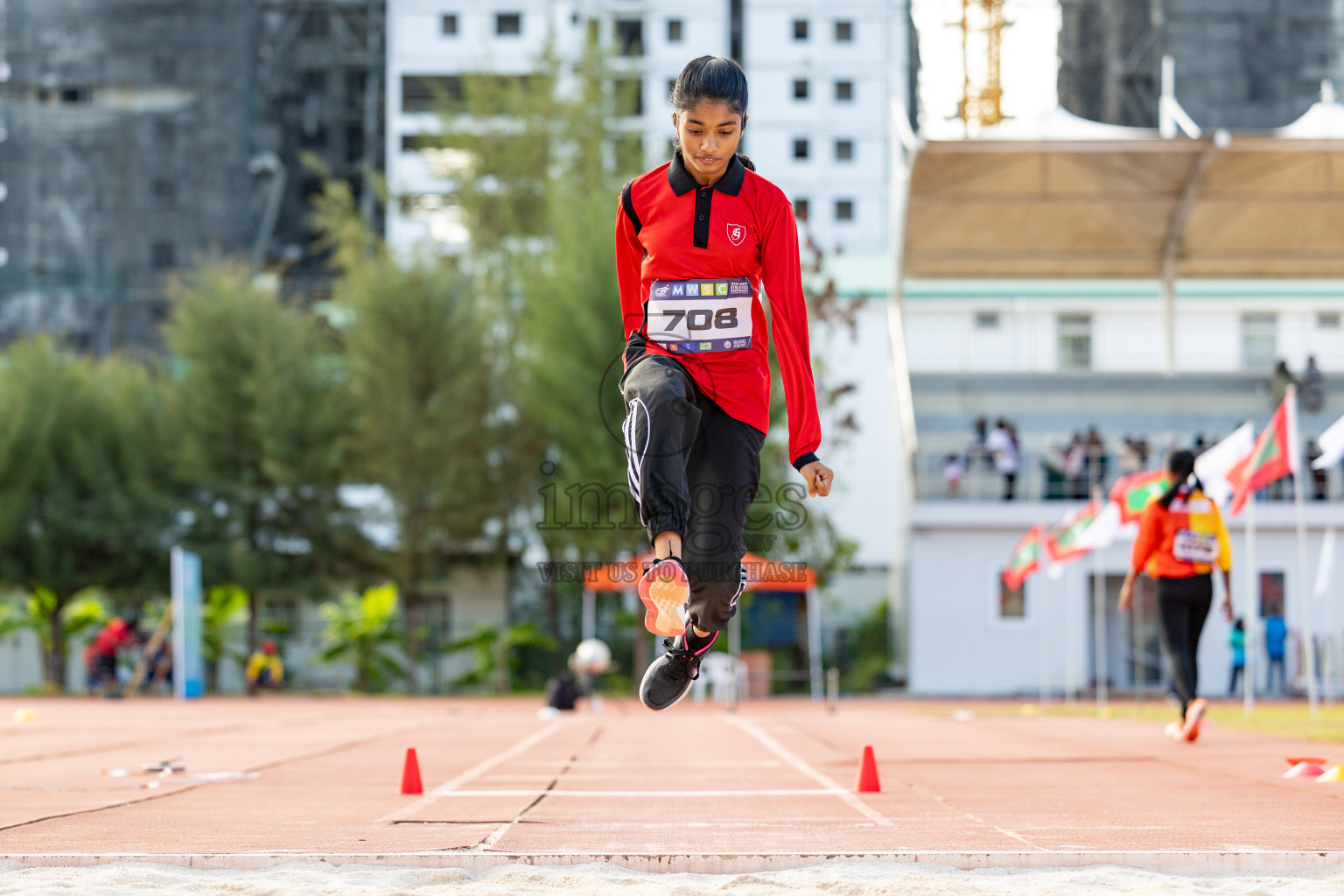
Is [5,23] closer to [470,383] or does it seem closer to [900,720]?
[470,383]

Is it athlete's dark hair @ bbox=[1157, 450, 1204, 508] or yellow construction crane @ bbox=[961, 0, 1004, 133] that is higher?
yellow construction crane @ bbox=[961, 0, 1004, 133]

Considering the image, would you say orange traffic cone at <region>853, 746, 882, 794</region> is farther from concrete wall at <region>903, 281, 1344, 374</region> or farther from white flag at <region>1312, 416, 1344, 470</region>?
concrete wall at <region>903, 281, 1344, 374</region>

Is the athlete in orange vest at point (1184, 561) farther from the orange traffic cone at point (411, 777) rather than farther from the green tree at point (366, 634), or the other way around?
the green tree at point (366, 634)

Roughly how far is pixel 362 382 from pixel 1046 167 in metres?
15.8

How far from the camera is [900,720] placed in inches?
722

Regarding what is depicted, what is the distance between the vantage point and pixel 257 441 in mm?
35156

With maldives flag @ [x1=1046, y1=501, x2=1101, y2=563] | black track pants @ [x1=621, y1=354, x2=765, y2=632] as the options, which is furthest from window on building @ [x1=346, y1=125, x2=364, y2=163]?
black track pants @ [x1=621, y1=354, x2=765, y2=632]

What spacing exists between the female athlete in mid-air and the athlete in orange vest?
23.0ft

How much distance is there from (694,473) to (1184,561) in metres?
7.36

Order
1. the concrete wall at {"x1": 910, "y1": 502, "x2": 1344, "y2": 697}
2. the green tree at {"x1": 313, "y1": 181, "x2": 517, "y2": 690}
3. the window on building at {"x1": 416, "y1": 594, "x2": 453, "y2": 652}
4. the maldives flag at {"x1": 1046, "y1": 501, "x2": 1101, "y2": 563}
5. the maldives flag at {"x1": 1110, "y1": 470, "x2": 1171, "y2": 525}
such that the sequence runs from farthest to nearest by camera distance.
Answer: the window on building at {"x1": 416, "y1": 594, "x2": 453, "y2": 652}, the green tree at {"x1": 313, "y1": 181, "x2": 517, "y2": 690}, the concrete wall at {"x1": 910, "y1": 502, "x2": 1344, "y2": 697}, the maldives flag at {"x1": 1046, "y1": 501, "x2": 1101, "y2": 563}, the maldives flag at {"x1": 1110, "y1": 470, "x2": 1171, "y2": 525}

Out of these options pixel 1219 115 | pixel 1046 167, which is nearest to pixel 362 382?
pixel 1046 167

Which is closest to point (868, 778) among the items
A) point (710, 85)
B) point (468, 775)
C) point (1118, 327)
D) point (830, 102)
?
point (468, 775)

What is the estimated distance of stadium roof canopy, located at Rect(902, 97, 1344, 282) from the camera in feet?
95.8

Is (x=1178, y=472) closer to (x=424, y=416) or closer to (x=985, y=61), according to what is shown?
(x=424, y=416)
